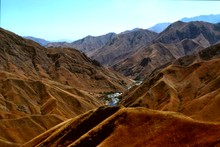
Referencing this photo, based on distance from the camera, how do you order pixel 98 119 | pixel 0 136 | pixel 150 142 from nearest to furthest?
pixel 150 142, pixel 98 119, pixel 0 136

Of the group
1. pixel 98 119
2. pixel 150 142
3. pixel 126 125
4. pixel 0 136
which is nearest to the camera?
pixel 150 142

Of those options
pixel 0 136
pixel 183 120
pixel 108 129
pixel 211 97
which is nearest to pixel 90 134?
pixel 108 129

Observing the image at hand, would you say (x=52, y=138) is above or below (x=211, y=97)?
above

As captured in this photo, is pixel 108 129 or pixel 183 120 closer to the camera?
pixel 183 120

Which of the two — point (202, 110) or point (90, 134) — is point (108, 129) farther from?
point (202, 110)

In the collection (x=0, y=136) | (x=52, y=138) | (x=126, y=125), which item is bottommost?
(x=0, y=136)

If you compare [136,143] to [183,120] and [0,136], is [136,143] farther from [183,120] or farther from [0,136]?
[0,136]
